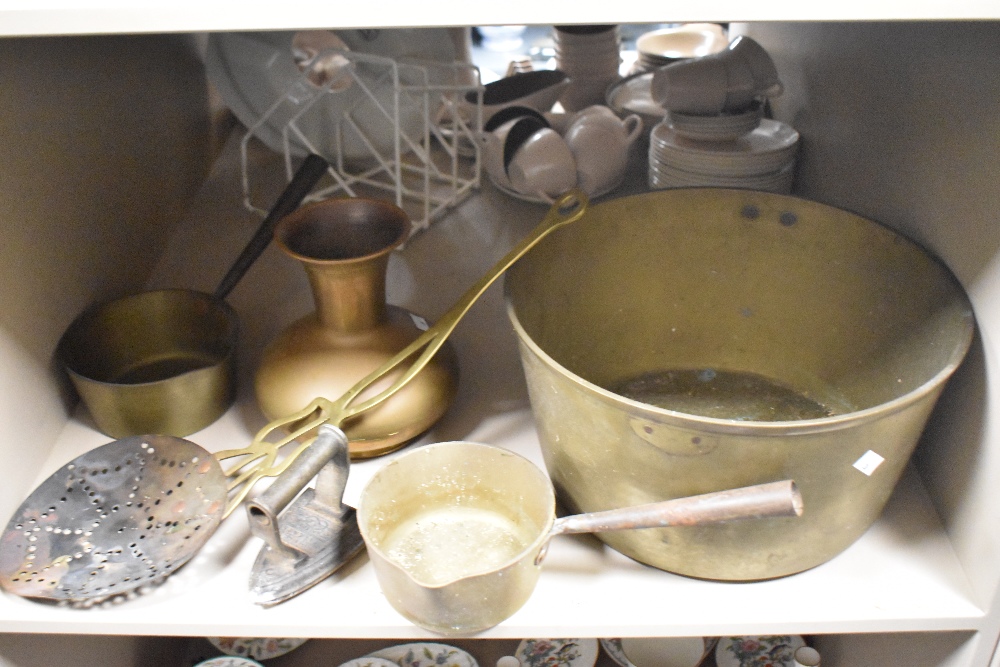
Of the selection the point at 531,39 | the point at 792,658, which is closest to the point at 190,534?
the point at 792,658

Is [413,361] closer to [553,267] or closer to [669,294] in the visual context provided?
[553,267]

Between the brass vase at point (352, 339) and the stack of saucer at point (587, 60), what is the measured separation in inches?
22.7

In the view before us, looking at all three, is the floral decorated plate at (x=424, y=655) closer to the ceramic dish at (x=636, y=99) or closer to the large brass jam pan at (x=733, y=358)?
the large brass jam pan at (x=733, y=358)

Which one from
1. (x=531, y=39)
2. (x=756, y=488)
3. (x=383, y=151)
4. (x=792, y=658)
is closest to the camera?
(x=756, y=488)

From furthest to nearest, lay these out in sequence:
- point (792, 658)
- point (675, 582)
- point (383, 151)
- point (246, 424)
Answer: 1. point (383, 151)
2. point (792, 658)
3. point (246, 424)
4. point (675, 582)

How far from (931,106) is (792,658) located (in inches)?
21.5

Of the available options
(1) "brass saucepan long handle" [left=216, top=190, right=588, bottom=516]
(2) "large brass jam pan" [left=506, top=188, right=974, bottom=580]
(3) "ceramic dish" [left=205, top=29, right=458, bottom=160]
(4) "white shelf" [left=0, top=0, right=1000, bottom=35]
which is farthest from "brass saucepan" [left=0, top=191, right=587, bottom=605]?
(3) "ceramic dish" [left=205, top=29, right=458, bottom=160]

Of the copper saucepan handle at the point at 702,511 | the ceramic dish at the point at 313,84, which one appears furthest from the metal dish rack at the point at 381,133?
the copper saucepan handle at the point at 702,511

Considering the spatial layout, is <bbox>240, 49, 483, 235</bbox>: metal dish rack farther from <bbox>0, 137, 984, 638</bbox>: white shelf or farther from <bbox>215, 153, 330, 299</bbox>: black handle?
<bbox>0, 137, 984, 638</bbox>: white shelf

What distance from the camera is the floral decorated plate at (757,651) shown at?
33.0 inches

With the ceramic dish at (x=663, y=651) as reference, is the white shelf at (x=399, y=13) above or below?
above

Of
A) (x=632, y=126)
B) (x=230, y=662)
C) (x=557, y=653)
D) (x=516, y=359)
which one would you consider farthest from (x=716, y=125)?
(x=230, y=662)

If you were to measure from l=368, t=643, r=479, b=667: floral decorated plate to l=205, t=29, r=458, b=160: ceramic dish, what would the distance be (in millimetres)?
594

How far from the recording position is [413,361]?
0.66 meters
